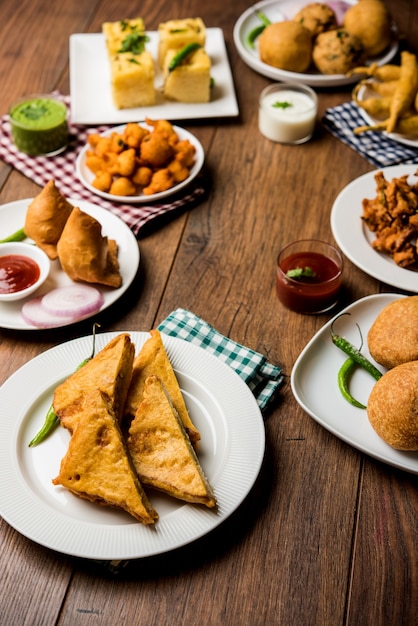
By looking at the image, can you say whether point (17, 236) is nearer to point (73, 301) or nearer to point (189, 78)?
point (73, 301)

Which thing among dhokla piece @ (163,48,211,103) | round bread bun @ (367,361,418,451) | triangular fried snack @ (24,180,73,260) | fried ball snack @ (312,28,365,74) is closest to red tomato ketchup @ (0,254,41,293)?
triangular fried snack @ (24,180,73,260)

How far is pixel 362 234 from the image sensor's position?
2.82 meters

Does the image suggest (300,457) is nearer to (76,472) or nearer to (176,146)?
(76,472)

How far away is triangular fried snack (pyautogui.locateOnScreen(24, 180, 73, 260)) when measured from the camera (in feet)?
8.78

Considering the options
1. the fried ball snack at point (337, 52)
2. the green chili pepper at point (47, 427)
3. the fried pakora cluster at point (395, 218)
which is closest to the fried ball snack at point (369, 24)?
the fried ball snack at point (337, 52)

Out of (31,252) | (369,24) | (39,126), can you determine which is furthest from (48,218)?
(369,24)

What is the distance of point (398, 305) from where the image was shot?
2.25m

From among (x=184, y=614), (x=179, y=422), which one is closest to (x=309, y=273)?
(x=179, y=422)

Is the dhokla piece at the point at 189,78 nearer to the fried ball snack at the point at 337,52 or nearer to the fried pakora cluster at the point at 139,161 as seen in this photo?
the fried pakora cluster at the point at 139,161

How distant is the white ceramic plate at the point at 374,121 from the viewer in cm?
336

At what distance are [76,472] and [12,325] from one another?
0.77 meters

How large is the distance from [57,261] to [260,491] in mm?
1261

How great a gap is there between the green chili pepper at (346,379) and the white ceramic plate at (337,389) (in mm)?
14

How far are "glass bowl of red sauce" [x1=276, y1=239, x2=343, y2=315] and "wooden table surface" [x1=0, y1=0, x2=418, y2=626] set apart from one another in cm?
7
